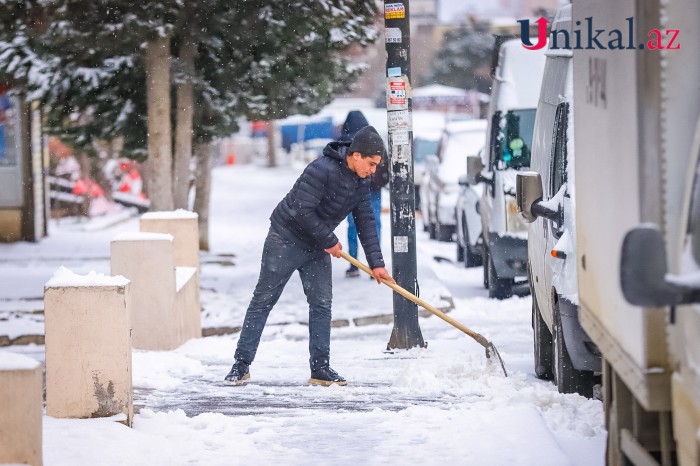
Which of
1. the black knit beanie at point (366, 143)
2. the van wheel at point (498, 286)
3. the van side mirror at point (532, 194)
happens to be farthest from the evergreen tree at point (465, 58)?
the van side mirror at point (532, 194)

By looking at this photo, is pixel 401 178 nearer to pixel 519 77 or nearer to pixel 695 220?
pixel 519 77

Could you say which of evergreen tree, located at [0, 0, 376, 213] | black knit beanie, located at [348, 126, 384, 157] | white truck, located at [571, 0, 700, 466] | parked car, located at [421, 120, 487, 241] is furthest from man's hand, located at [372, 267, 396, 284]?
parked car, located at [421, 120, 487, 241]

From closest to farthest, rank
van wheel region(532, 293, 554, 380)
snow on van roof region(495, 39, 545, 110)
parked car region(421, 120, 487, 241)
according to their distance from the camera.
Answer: van wheel region(532, 293, 554, 380) < snow on van roof region(495, 39, 545, 110) < parked car region(421, 120, 487, 241)

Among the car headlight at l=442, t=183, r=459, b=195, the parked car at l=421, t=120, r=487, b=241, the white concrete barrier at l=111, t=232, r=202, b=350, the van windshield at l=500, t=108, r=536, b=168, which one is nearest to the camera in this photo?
the white concrete barrier at l=111, t=232, r=202, b=350

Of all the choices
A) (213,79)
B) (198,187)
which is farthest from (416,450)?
(198,187)

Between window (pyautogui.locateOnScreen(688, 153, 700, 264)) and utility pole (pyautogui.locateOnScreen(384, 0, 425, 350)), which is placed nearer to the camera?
window (pyautogui.locateOnScreen(688, 153, 700, 264))

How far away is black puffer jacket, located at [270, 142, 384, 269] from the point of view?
28.1ft

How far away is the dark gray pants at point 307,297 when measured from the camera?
891 cm

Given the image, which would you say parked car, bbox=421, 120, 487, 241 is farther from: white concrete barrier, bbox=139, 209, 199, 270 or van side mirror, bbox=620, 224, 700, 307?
van side mirror, bbox=620, 224, 700, 307

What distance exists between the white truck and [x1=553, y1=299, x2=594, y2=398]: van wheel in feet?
8.68

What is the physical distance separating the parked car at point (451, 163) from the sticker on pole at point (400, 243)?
10030mm

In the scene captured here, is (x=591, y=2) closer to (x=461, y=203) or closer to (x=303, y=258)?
(x=303, y=258)

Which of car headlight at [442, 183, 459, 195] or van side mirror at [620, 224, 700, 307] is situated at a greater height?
van side mirror at [620, 224, 700, 307]

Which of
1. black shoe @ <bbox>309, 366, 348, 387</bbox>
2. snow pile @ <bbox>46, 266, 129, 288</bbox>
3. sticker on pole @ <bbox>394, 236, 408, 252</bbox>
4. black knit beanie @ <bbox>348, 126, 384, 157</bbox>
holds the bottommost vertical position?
black shoe @ <bbox>309, 366, 348, 387</bbox>
